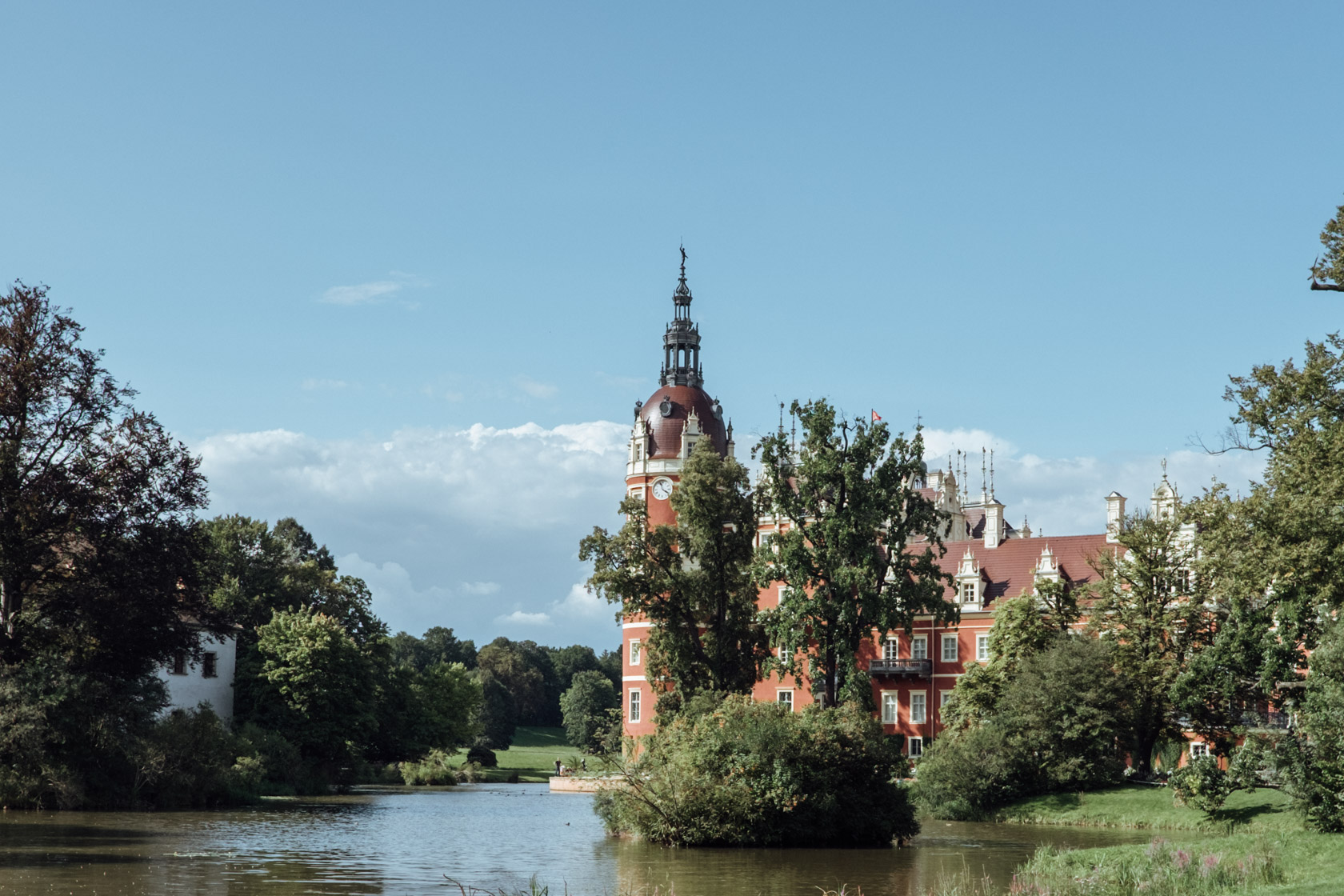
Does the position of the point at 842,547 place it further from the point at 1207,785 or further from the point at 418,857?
the point at 418,857

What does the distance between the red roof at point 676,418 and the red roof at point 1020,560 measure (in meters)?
13.8

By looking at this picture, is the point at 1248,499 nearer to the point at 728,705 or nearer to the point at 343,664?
the point at 728,705

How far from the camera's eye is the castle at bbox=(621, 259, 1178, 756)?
69.6 m

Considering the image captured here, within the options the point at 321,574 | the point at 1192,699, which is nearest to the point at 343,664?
the point at 321,574

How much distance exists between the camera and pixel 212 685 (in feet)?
194

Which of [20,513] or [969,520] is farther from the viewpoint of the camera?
[969,520]

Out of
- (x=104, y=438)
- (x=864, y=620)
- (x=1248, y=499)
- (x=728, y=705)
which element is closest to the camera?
(x=1248, y=499)

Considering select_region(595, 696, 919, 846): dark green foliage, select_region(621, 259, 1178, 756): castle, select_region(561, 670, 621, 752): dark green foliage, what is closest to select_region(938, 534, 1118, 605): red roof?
select_region(621, 259, 1178, 756): castle

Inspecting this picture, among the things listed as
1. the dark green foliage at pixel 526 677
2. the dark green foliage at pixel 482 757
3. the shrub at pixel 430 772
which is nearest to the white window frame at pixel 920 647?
the shrub at pixel 430 772

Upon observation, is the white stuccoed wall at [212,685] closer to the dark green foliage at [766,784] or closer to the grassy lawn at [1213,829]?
the dark green foliage at [766,784]

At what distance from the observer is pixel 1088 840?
37.0 metres

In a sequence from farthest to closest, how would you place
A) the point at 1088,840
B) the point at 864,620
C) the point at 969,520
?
the point at 969,520
the point at 864,620
the point at 1088,840

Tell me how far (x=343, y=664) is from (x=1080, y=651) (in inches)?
1167

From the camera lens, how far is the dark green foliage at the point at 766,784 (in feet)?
105
